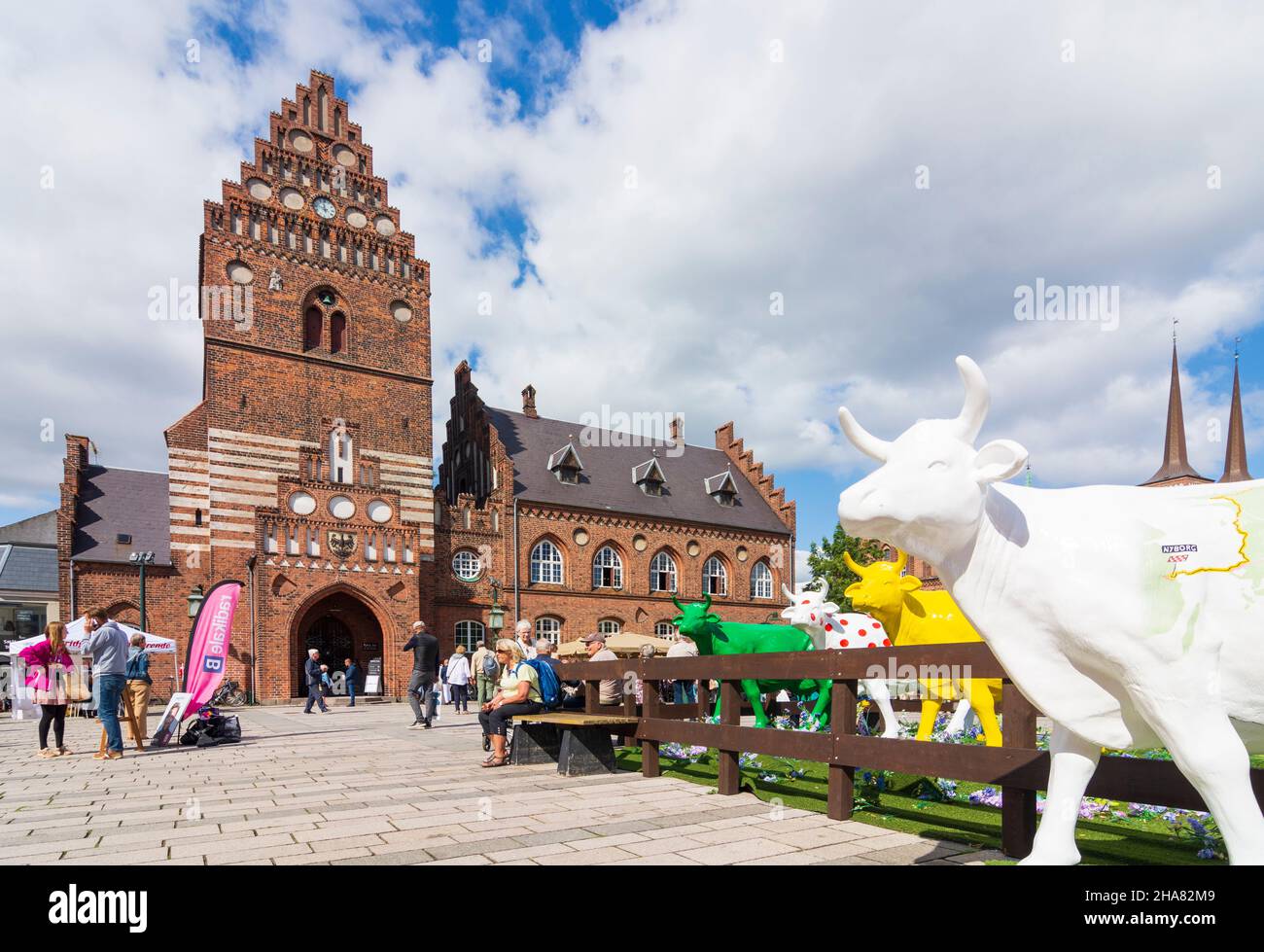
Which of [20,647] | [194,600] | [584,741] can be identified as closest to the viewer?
[584,741]

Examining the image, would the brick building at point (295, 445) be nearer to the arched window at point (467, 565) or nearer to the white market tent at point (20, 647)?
the arched window at point (467, 565)

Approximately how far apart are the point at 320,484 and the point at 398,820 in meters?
25.1

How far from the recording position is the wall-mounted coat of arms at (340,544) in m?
28.8

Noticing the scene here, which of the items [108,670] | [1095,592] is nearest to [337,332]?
[108,670]

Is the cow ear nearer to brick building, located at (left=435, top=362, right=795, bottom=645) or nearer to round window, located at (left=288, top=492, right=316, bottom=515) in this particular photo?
round window, located at (left=288, top=492, right=316, bottom=515)

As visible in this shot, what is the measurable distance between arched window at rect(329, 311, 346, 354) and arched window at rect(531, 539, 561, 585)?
37.2ft

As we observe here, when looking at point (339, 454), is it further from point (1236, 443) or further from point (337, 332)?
point (1236, 443)

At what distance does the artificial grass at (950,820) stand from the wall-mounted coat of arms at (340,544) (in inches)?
922

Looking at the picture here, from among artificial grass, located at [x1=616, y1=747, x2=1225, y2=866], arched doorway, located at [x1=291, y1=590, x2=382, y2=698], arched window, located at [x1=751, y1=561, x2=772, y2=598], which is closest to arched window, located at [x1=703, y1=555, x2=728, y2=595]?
arched window, located at [x1=751, y1=561, x2=772, y2=598]

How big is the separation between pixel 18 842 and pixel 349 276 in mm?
29362

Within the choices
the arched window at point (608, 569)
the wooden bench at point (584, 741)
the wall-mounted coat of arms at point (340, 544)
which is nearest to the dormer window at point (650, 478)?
the arched window at point (608, 569)

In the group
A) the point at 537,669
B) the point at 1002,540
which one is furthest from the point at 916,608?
the point at 1002,540

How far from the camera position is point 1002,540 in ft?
11.3

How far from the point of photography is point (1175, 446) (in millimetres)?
55750
